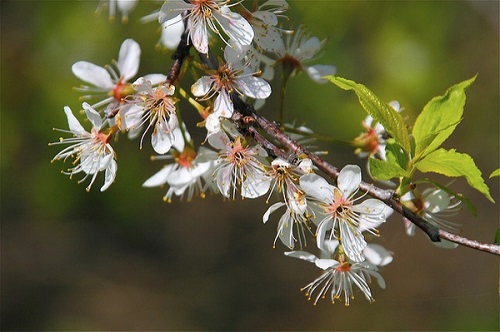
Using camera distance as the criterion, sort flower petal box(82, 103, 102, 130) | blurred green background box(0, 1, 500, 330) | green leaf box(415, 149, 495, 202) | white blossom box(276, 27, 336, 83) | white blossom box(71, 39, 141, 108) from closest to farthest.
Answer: green leaf box(415, 149, 495, 202) < flower petal box(82, 103, 102, 130) < white blossom box(71, 39, 141, 108) < white blossom box(276, 27, 336, 83) < blurred green background box(0, 1, 500, 330)

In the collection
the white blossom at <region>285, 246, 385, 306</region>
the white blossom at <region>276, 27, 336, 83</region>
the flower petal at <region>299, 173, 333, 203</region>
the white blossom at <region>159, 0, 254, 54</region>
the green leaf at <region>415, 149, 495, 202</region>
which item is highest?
the white blossom at <region>276, 27, 336, 83</region>

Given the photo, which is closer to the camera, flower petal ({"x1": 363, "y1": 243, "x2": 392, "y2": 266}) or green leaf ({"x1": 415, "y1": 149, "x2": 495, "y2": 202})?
green leaf ({"x1": 415, "y1": 149, "x2": 495, "y2": 202})

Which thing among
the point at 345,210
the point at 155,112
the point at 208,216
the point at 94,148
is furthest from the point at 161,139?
the point at 208,216

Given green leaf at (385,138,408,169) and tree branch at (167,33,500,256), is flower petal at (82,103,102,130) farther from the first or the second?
green leaf at (385,138,408,169)

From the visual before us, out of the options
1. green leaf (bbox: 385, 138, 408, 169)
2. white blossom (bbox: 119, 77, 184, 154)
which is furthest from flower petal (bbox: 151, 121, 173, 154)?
green leaf (bbox: 385, 138, 408, 169)

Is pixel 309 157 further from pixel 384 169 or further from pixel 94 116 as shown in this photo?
pixel 94 116

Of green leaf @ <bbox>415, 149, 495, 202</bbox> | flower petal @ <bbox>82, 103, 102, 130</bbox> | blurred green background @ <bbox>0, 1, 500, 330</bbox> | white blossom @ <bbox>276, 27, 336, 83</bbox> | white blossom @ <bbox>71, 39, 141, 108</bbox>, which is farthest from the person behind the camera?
blurred green background @ <bbox>0, 1, 500, 330</bbox>

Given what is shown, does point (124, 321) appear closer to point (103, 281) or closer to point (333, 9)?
point (103, 281)
